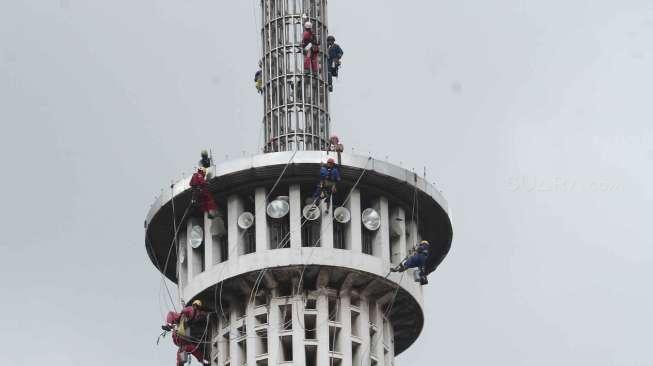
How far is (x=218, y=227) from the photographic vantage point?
99.6 meters

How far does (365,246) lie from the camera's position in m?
99.1

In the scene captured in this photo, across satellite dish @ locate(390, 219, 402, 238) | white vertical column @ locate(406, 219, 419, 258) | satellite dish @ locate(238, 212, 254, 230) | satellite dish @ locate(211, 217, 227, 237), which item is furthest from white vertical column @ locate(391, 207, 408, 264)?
satellite dish @ locate(211, 217, 227, 237)

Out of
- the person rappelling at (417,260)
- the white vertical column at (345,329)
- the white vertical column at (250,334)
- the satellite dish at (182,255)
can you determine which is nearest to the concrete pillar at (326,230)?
the white vertical column at (345,329)

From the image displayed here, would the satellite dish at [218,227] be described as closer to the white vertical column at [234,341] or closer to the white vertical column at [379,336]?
the white vertical column at [234,341]

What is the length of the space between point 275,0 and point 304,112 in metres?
7.27

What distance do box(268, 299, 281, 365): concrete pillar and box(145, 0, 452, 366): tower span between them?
45 millimetres

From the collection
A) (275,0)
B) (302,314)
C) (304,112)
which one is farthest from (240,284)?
(275,0)

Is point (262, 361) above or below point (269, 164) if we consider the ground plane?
below

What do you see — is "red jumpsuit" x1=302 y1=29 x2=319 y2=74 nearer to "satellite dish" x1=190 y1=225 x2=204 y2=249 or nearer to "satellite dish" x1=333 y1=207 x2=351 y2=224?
"satellite dish" x1=333 y1=207 x2=351 y2=224

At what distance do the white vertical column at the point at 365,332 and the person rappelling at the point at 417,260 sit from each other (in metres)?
2.12

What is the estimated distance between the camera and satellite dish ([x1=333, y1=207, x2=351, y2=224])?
323 ft

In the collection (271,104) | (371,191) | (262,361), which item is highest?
(271,104)

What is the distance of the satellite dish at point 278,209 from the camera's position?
98062 mm

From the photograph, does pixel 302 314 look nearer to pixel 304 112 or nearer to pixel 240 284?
pixel 240 284
